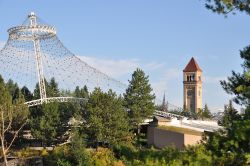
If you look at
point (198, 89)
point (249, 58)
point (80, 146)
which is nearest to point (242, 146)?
point (249, 58)

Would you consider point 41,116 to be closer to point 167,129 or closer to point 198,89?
point 167,129

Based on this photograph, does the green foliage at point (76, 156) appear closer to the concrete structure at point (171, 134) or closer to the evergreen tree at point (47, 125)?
the concrete structure at point (171, 134)

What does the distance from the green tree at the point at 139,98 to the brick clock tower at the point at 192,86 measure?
170ft

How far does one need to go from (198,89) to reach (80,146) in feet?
244

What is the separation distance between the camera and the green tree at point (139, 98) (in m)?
49.4

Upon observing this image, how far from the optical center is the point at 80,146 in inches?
1214

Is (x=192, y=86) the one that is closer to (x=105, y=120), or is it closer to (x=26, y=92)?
(x=26, y=92)

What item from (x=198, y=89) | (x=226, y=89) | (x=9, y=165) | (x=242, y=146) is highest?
(x=198, y=89)

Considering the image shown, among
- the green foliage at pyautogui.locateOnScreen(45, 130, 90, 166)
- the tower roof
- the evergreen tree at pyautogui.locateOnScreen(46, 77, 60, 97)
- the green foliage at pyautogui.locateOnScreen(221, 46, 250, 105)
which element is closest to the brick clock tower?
the tower roof

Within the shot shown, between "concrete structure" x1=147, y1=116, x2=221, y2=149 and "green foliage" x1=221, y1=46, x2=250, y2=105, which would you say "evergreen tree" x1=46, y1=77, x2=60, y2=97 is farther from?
"green foliage" x1=221, y1=46, x2=250, y2=105

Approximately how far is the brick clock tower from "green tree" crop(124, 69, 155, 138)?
170 feet

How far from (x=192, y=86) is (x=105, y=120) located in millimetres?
62836

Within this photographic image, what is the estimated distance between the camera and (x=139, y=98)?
50.6m

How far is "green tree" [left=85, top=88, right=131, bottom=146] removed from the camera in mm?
40156
